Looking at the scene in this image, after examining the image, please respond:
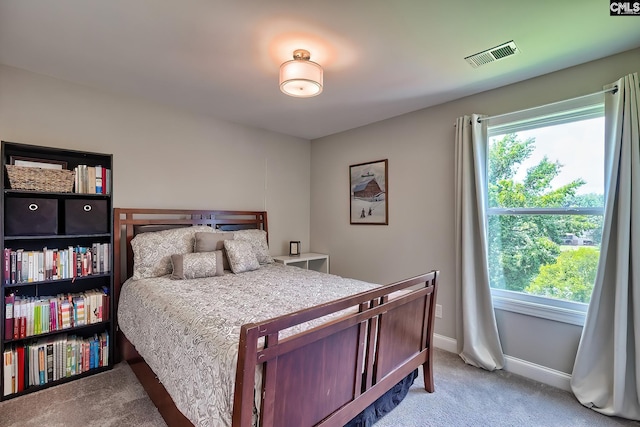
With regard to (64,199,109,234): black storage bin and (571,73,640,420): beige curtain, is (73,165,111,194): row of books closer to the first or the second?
(64,199,109,234): black storage bin

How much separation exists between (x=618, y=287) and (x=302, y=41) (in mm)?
2599

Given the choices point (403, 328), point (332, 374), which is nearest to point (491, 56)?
point (403, 328)

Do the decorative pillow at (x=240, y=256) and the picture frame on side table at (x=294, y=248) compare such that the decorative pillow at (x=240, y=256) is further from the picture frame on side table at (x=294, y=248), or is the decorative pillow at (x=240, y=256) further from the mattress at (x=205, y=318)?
the picture frame on side table at (x=294, y=248)

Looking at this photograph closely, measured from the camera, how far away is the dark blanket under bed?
1653 mm

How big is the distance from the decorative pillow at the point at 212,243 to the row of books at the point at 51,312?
2.71 ft

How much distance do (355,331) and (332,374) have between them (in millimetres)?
232

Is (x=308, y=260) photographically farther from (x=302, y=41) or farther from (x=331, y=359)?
(x=302, y=41)

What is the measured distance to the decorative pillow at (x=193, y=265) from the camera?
2.46 meters

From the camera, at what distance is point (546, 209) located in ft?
7.72

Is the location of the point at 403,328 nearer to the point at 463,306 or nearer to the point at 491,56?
the point at 463,306

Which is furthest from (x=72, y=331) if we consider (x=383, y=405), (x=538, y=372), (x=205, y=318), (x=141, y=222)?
(x=538, y=372)

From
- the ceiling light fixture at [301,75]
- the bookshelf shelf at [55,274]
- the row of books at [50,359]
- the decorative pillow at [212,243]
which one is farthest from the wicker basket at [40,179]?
the ceiling light fixture at [301,75]

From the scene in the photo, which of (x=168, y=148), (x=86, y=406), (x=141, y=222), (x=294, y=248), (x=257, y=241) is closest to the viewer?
(x=86, y=406)

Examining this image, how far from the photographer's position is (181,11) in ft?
5.25
